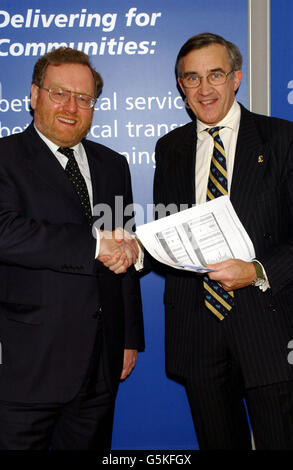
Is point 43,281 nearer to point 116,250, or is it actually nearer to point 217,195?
point 116,250

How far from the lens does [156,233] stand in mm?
1923

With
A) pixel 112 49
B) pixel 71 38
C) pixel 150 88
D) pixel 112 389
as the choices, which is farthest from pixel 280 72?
pixel 112 389

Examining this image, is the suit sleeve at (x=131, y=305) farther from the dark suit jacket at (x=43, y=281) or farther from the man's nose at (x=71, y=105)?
the man's nose at (x=71, y=105)

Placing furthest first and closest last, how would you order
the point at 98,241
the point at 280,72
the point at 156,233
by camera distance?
the point at 280,72 < the point at 98,241 < the point at 156,233

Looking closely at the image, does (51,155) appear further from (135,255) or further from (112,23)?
(112,23)

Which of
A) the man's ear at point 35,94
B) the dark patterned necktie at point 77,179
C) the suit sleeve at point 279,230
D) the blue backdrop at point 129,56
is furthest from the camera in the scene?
the blue backdrop at point 129,56

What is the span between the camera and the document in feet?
6.31

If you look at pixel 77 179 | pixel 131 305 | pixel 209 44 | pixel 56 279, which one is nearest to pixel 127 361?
pixel 131 305

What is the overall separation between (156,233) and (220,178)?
0.41 m

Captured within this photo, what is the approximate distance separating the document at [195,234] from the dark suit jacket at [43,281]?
0.29m

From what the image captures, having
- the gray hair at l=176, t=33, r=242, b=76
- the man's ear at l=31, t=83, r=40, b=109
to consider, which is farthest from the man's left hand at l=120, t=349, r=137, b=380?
the gray hair at l=176, t=33, r=242, b=76

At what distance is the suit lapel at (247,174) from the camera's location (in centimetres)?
207

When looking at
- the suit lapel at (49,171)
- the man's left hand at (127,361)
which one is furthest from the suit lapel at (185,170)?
the man's left hand at (127,361)

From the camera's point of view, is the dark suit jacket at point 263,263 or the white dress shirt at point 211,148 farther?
the white dress shirt at point 211,148
